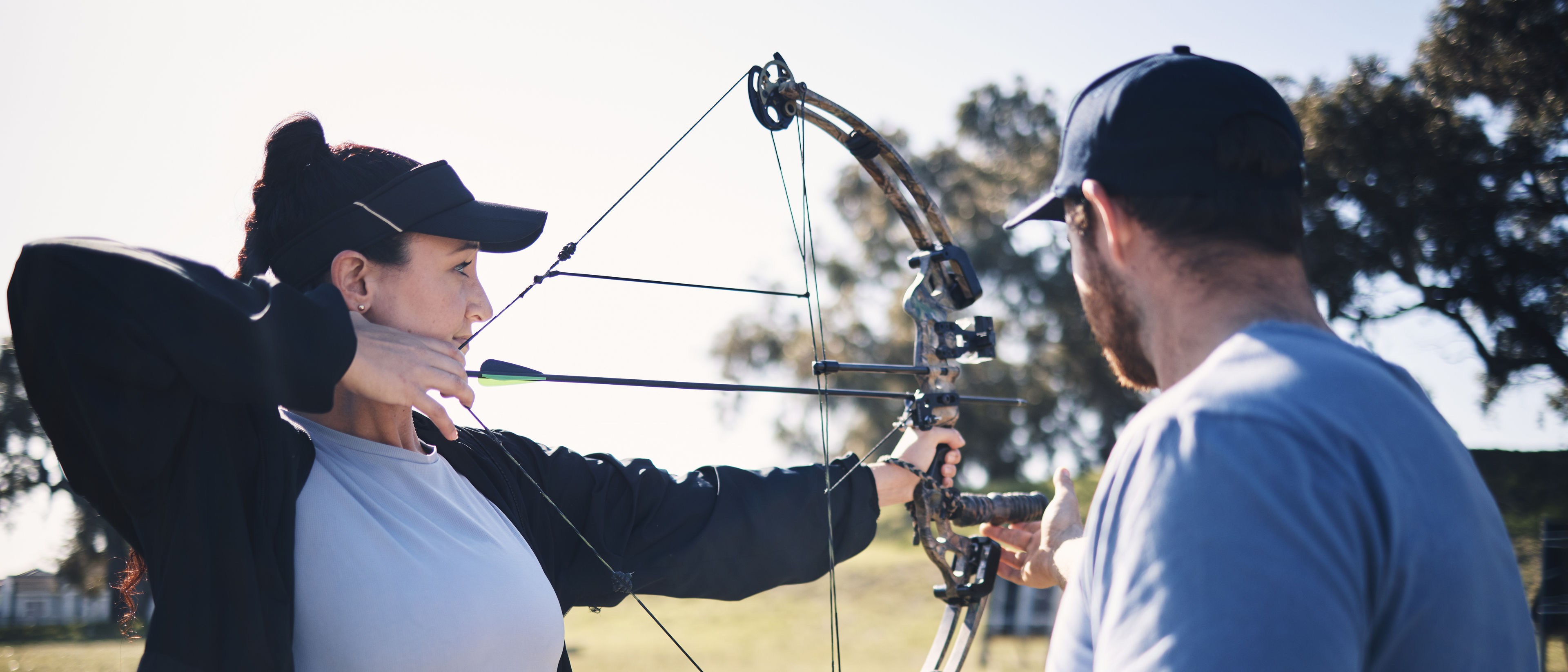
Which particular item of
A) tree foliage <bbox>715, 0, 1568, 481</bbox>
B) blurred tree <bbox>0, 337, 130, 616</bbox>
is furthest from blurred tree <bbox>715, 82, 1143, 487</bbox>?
blurred tree <bbox>0, 337, 130, 616</bbox>

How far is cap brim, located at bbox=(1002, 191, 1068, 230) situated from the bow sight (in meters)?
0.94

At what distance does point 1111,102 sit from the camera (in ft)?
3.09

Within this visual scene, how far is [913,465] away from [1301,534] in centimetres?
164

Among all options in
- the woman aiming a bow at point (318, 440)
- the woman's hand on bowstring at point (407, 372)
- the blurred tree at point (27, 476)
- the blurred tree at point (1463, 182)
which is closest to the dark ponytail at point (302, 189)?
the woman aiming a bow at point (318, 440)

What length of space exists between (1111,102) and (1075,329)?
13.2m

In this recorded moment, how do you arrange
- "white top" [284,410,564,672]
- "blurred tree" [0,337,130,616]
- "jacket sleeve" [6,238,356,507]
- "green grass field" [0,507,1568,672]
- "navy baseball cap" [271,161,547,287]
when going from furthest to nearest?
"green grass field" [0,507,1568,672] < "blurred tree" [0,337,130,616] < "navy baseball cap" [271,161,547,287] < "white top" [284,410,564,672] < "jacket sleeve" [6,238,356,507]

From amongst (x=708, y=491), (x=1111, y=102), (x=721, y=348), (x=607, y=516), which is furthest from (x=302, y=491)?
(x=721, y=348)

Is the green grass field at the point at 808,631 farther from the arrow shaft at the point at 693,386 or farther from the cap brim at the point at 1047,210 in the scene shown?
the cap brim at the point at 1047,210

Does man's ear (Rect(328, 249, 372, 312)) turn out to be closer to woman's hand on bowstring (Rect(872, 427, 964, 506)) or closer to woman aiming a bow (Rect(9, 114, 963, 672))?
woman aiming a bow (Rect(9, 114, 963, 672))

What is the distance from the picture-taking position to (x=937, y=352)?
2475mm

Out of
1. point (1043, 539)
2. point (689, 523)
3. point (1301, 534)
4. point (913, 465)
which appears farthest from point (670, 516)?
point (1301, 534)

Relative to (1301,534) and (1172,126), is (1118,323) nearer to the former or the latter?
(1172,126)

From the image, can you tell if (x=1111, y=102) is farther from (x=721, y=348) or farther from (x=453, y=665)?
(x=721, y=348)

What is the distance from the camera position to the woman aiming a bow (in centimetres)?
117
